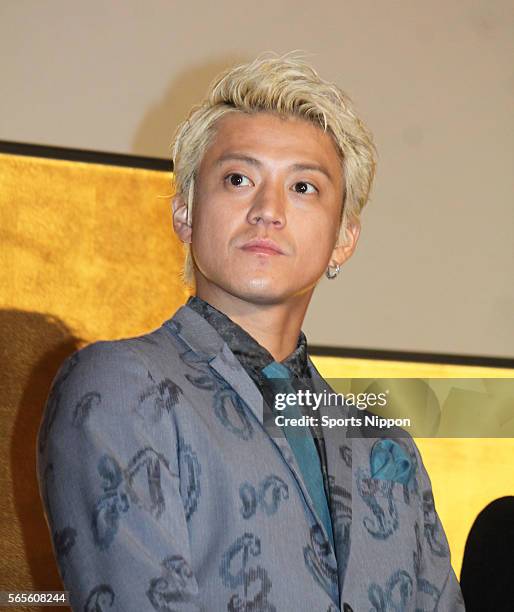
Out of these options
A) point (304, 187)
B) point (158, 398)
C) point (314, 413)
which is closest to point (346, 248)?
point (304, 187)

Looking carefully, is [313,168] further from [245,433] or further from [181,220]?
[245,433]

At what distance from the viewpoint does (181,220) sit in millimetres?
1554

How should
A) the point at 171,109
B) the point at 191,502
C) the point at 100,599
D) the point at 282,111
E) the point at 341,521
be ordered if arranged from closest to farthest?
the point at 100,599 < the point at 191,502 < the point at 341,521 < the point at 282,111 < the point at 171,109

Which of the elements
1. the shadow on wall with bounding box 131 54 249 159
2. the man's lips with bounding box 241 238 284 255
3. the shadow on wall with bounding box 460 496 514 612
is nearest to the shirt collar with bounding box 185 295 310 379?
the man's lips with bounding box 241 238 284 255

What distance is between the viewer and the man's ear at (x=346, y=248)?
159cm

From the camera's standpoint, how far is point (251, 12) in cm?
209

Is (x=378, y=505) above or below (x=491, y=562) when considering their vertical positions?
above

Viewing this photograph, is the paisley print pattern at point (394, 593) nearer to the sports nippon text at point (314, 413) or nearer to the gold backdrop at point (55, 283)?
the sports nippon text at point (314, 413)

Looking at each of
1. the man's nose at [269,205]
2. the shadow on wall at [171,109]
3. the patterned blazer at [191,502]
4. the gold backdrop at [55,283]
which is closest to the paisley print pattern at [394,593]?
the patterned blazer at [191,502]

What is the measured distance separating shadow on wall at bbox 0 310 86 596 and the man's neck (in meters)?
0.47

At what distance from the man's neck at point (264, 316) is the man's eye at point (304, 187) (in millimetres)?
151

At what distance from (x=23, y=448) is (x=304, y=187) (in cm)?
73

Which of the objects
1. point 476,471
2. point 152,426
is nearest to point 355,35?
point 476,471

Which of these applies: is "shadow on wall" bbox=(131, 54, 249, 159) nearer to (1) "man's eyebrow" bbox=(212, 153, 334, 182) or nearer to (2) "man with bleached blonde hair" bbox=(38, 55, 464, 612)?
(2) "man with bleached blonde hair" bbox=(38, 55, 464, 612)
